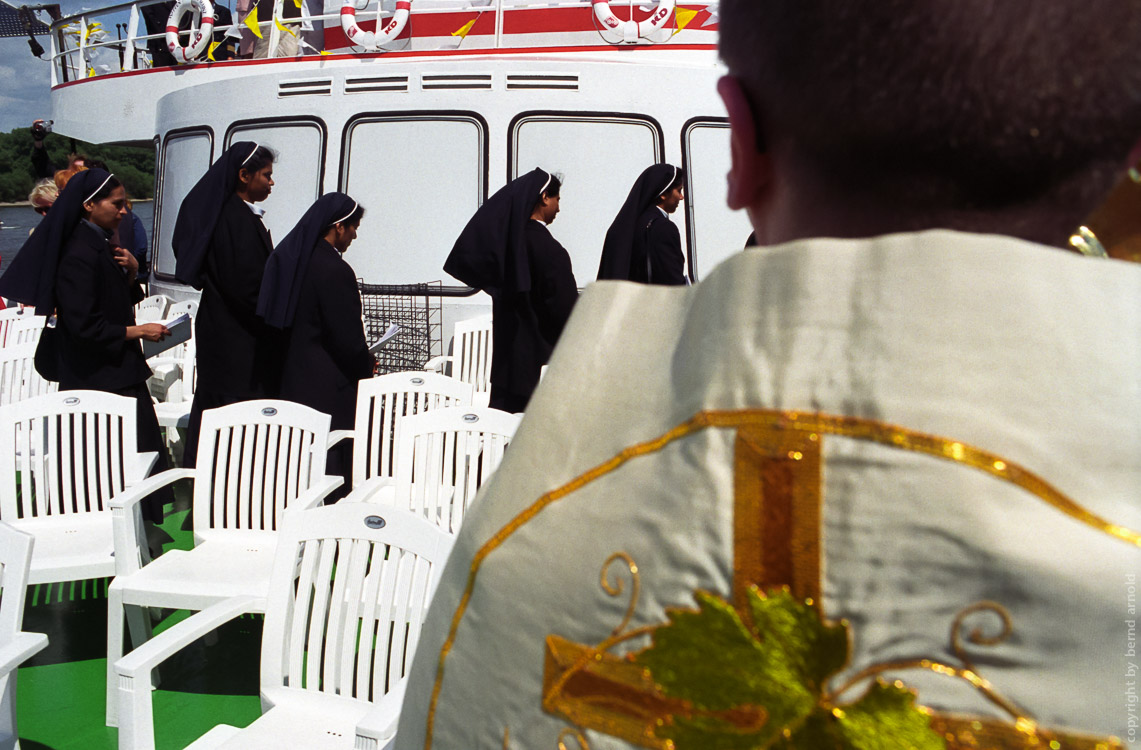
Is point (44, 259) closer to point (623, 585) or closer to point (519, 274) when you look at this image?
point (519, 274)

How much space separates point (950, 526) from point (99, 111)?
39.2 ft

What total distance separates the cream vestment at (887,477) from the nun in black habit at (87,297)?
12.6 feet

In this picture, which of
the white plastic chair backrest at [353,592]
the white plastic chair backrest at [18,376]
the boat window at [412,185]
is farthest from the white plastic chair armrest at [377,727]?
the boat window at [412,185]

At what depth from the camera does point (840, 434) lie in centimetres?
48

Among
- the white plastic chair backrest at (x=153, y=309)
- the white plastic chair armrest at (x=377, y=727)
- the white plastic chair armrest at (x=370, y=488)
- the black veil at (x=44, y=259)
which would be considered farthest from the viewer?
the white plastic chair backrest at (x=153, y=309)

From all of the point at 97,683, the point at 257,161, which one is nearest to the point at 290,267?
the point at 257,161

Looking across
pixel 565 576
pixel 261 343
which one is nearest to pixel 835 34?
pixel 565 576

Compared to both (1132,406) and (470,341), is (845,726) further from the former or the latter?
(470,341)

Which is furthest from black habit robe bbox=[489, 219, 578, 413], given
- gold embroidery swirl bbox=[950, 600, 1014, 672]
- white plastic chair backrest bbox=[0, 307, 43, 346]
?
gold embroidery swirl bbox=[950, 600, 1014, 672]

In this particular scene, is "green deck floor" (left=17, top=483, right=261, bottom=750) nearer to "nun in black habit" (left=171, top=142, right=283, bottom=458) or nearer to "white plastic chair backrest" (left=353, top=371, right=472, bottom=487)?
"white plastic chair backrest" (left=353, top=371, right=472, bottom=487)

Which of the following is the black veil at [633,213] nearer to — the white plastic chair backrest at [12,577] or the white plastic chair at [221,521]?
the white plastic chair at [221,521]

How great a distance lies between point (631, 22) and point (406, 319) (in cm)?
306

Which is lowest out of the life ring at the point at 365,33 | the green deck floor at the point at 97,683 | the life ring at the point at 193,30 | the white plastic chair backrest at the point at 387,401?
the green deck floor at the point at 97,683

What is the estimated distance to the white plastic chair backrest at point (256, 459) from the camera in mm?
3320
